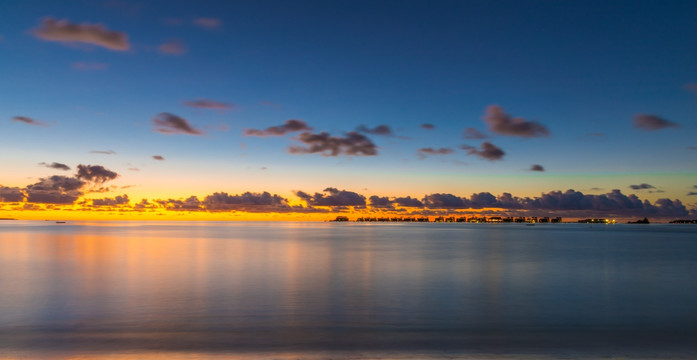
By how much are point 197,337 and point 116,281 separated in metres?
13.1

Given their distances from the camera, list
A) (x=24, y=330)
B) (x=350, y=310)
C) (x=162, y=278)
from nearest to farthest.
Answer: (x=24, y=330) → (x=350, y=310) → (x=162, y=278)

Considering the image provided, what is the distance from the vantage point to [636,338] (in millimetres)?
12820

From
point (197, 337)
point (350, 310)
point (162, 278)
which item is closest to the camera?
point (197, 337)

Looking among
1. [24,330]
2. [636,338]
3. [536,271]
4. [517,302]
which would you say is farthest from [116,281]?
[536,271]

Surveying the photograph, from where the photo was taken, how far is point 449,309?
16656 millimetres

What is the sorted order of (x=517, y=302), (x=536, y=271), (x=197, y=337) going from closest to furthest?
1. (x=197, y=337)
2. (x=517, y=302)
3. (x=536, y=271)

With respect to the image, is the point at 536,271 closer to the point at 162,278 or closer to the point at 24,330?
the point at 162,278

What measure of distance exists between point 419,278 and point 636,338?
1282 centimetres

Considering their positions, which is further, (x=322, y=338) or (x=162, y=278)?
(x=162, y=278)

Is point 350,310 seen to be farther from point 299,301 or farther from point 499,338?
point 499,338

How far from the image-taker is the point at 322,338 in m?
12.5

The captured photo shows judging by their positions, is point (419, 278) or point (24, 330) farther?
point (419, 278)

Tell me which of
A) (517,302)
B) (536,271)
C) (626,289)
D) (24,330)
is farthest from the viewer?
(536,271)

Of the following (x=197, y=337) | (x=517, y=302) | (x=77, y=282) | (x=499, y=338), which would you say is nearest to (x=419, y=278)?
(x=517, y=302)
